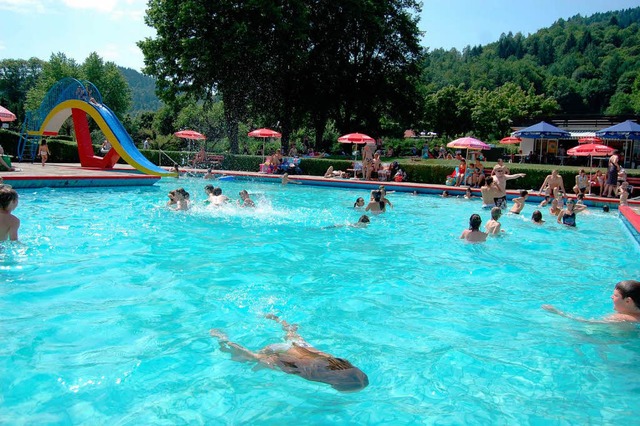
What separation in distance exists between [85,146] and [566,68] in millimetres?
112370

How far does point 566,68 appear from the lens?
112m

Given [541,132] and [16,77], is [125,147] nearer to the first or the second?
[541,132]

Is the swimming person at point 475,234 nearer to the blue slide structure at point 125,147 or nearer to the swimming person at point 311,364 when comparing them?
the swimming person at point 311,364

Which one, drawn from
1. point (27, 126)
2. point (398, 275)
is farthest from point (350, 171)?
point (398, 275)

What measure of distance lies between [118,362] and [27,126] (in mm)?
22979

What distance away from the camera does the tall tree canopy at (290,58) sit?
94.2 feet

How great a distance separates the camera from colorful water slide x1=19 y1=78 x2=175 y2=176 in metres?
20.6

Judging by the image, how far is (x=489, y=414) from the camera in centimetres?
377

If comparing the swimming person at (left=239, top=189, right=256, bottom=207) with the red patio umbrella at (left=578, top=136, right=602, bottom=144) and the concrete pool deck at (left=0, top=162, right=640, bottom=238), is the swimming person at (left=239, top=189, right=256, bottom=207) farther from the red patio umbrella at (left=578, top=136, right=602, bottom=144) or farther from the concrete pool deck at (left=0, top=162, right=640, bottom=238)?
the red patio umbrella at (left=578, top=136, right=602, bottom=144)

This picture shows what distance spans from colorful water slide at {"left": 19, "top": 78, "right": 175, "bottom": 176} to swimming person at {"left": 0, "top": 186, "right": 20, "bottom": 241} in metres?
13.6

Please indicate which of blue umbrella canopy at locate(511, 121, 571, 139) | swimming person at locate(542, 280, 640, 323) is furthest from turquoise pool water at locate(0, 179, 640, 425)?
blue umbrella canopy at locate(511, 121, 571, 139)

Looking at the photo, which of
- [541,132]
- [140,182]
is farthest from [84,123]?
[541,132]

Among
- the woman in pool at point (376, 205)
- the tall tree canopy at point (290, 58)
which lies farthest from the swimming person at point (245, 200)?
the tall tree canopy at point (290, 58)

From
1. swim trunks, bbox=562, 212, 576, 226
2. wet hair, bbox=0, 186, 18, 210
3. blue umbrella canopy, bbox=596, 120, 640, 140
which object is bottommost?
swim trunks, bbox=562, 212, 576, 226
